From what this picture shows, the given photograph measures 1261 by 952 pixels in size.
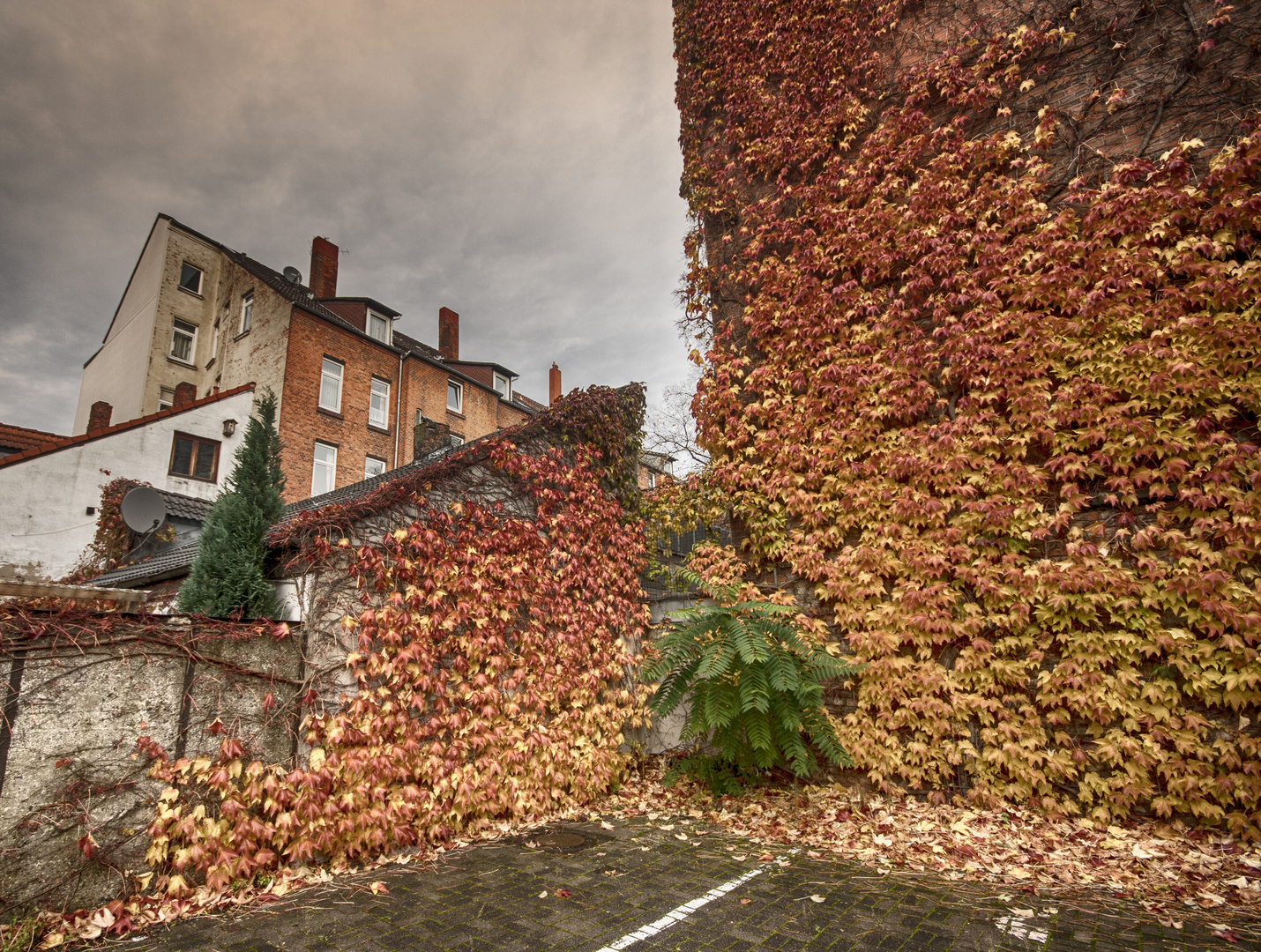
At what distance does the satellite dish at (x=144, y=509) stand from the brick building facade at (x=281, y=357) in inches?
245

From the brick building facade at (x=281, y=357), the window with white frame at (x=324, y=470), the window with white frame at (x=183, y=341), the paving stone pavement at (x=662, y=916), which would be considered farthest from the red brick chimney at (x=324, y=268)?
the paving stone pavement at (x=662, y=916)

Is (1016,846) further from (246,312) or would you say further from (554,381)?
(554,381)

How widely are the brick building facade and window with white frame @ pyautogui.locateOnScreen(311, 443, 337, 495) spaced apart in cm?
4

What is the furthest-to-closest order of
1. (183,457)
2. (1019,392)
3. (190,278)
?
(190,278)
(183,457)
(1019,392)

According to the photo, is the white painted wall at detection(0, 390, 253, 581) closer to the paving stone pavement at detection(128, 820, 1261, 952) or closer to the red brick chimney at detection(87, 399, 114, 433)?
the red brick chimney at detection(87, 399, 114, 433)

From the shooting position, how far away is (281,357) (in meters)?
19.0

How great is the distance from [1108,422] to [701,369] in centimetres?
401

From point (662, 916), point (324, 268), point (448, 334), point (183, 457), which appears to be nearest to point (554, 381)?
point (448, 334)

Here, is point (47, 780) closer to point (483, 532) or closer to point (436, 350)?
point (483, 532)

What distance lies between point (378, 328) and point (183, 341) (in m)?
6.68

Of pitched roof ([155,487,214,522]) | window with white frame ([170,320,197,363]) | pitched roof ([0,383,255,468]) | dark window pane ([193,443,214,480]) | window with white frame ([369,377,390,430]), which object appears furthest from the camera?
window with white frame ([369,377,390,430])

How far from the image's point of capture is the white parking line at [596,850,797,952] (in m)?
3.09

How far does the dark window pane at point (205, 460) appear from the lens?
629 inches

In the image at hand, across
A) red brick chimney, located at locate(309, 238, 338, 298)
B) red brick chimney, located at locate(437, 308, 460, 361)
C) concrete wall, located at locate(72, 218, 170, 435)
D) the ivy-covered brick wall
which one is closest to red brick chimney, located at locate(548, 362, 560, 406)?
red brick chimney, located at locate(437, 308, 460, 361)
